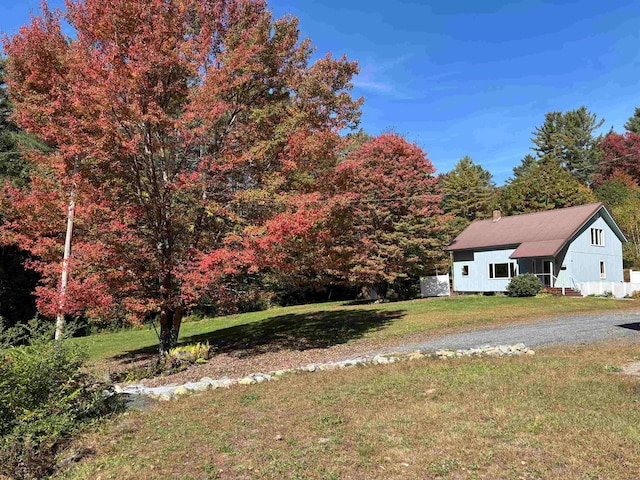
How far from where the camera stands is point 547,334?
11414mm

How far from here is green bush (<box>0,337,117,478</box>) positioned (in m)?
4.20

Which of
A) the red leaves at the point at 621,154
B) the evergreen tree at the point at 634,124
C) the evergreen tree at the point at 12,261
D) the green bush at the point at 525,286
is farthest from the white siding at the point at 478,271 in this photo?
the evergreen tree at the point at 634,124

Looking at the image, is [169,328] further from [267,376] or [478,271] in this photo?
[478,271]

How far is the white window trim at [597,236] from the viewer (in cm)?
2616

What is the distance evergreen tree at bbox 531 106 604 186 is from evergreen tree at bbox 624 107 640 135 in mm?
3250

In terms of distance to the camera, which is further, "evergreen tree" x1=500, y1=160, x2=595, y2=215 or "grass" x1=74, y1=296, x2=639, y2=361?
"evergreen tree" x1=500, y1=160, x2=595, y2=215

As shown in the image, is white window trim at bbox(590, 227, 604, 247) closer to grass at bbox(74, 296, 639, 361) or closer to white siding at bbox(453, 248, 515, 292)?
white siding at bbox(453, 248, 515, 292)

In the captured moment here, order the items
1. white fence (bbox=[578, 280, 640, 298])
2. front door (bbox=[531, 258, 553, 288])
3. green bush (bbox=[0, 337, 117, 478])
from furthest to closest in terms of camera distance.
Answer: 1. front door (bbox=[531, 258, 553, 288])
2. white fence (bbox=[578, 280, 640, 298])
3. green bush (bbox=[0, 337, 117, 478])

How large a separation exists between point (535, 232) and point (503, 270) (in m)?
2.84

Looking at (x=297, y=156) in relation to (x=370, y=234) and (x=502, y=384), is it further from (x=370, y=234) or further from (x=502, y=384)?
(x=370, y=234)

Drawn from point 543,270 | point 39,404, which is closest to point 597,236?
point 543,270

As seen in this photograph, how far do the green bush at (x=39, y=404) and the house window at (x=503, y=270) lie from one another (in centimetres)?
2493

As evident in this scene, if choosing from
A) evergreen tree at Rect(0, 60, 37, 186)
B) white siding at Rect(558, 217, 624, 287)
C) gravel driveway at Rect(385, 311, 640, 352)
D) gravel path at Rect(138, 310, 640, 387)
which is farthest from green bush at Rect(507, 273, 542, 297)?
evergreen tree at Rect(0, 60, 37, 186)

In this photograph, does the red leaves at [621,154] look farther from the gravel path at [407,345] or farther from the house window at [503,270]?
the gravel path at [407,345]
